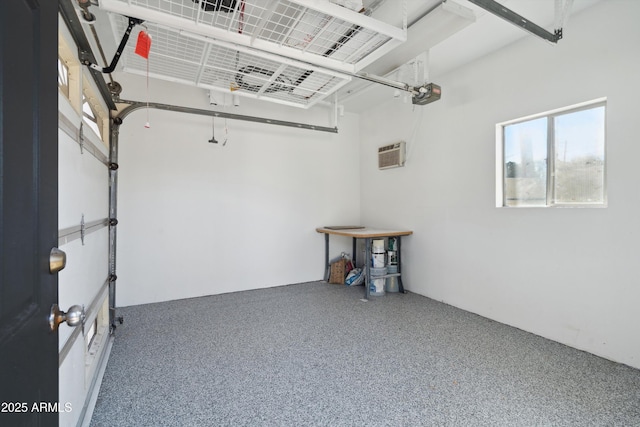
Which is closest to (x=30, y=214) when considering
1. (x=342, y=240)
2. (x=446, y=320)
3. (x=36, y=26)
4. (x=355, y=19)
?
(x=36, y=26)

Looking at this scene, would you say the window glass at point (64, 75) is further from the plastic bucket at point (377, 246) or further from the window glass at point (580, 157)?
the window glass at point (580, 157)

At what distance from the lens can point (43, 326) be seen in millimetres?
703

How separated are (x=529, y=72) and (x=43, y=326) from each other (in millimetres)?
3687

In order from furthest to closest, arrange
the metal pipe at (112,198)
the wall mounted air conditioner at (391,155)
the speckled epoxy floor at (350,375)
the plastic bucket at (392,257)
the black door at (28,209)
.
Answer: the wall mounted air conditioner at (391,155), the plastic bucket at (392,257), the metal pipe at (112,198), the speckled epoxy floor at (350,375), the black door at (28,209)

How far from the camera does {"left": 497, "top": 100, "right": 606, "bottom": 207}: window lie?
2.40m

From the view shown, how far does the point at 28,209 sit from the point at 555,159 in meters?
3.51

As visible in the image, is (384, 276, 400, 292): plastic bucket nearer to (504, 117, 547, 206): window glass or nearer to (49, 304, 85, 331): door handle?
(504, 117, 547, 206): window glass

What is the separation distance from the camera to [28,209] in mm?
634

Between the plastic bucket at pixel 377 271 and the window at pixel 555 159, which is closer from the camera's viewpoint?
the window at pixel 555 159

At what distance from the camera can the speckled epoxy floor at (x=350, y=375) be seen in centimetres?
165

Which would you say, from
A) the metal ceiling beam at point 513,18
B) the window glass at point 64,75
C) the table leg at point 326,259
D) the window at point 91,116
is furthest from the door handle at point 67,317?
the table leg at point 326,259

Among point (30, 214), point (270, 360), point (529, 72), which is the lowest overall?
point (270, 360)

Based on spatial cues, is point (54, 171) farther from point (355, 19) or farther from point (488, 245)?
point (488, 245)

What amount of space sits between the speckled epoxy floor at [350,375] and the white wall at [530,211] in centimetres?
32
